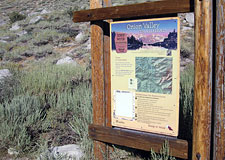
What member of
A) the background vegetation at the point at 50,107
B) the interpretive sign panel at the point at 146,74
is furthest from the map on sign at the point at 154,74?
the background vegetation at the point at 50,107

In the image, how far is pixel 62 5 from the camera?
2808 cm

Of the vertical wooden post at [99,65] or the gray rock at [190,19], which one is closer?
the vertical wooden post at [99,65]

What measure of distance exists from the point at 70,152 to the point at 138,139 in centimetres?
98

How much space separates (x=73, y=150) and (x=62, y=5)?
26855mm

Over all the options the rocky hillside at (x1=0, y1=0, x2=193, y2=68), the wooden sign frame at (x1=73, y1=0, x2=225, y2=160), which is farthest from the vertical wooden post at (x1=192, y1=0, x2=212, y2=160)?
the rocky hillside at (x1=0, y1=0, x2=193, y2=68)

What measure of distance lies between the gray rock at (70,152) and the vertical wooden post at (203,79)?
1.46m

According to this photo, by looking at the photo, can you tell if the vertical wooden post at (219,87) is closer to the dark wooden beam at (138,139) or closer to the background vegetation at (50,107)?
the dark wooden beam at (138,139)

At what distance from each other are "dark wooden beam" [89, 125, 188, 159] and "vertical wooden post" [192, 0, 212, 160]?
7.7 inches

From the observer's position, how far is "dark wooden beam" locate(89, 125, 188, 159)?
2.39 meters

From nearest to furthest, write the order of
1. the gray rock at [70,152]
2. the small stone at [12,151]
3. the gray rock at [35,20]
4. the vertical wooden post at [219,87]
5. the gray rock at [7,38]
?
the vertical wooden post at [219,87], the gray rock at [70,152], the small stone at [12,151], the gray rock at [7,38], the gray rock at [35,20]

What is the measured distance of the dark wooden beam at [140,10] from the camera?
219 centimetres

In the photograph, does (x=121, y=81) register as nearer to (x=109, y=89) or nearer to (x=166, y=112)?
(x=109, y=89)

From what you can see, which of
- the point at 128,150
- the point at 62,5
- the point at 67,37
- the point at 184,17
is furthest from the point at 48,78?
the point at 62,5

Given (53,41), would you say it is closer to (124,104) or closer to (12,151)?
(12,151)
